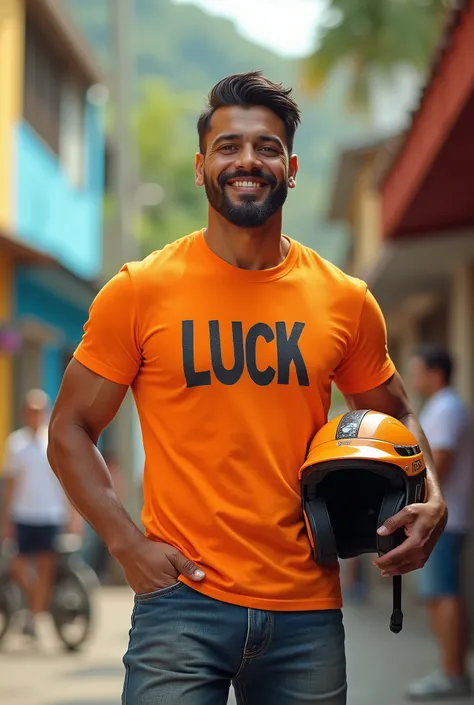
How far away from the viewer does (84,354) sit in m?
3.52

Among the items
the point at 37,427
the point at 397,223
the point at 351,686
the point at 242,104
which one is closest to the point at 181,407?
the point at 242,104

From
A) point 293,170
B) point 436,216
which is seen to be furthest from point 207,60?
point 293,170

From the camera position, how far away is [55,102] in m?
21.5

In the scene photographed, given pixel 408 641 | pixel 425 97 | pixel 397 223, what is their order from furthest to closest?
pixel 408 641
pixel 397 223
pixel 425 97

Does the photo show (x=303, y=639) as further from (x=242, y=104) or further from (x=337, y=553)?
(x=242, y=104)

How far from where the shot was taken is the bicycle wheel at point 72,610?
11.2 m

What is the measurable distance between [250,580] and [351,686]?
579 centimetres

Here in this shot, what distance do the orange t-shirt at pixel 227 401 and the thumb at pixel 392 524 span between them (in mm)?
210

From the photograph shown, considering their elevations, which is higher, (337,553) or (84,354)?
(84,354)

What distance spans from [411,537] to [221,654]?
0.53 meters

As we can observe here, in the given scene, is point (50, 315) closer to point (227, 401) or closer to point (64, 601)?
point (64, 601)

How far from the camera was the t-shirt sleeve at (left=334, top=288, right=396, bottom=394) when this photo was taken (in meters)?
3.71

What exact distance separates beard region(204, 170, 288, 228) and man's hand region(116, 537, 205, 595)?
2.71 ft

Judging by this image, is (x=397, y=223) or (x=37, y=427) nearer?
(x=397, y=223)
